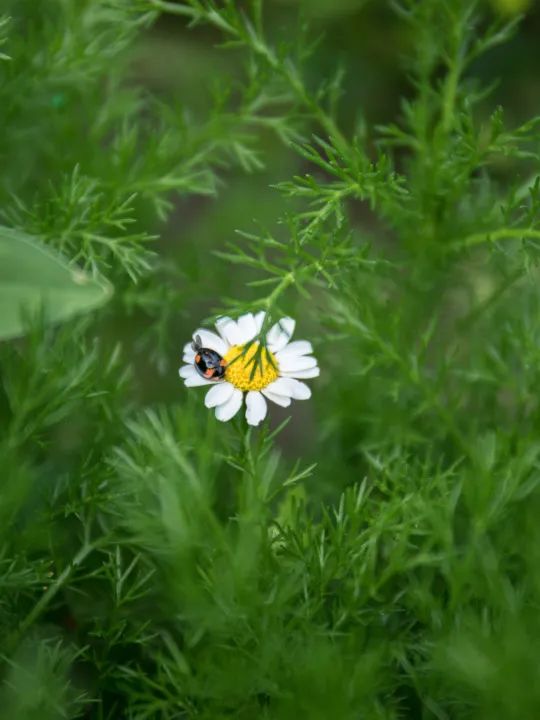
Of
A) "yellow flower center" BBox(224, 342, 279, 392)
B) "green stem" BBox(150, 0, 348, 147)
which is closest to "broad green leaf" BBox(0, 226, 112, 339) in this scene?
"yellow flower center" BBox(224, 342, 279, 392)

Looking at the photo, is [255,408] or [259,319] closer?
[255,408]

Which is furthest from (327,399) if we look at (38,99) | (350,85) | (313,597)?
(350,85)

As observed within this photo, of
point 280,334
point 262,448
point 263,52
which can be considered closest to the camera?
point 262,448

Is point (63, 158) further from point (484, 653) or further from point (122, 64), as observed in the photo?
point (484, 653)

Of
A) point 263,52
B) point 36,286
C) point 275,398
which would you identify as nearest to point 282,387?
point 275,398

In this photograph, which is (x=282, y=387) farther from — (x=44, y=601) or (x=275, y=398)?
(x=44, y=601)

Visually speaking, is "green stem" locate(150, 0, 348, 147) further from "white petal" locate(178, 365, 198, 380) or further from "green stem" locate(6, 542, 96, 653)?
"green stem" locate(6, 542, 96, 653)
